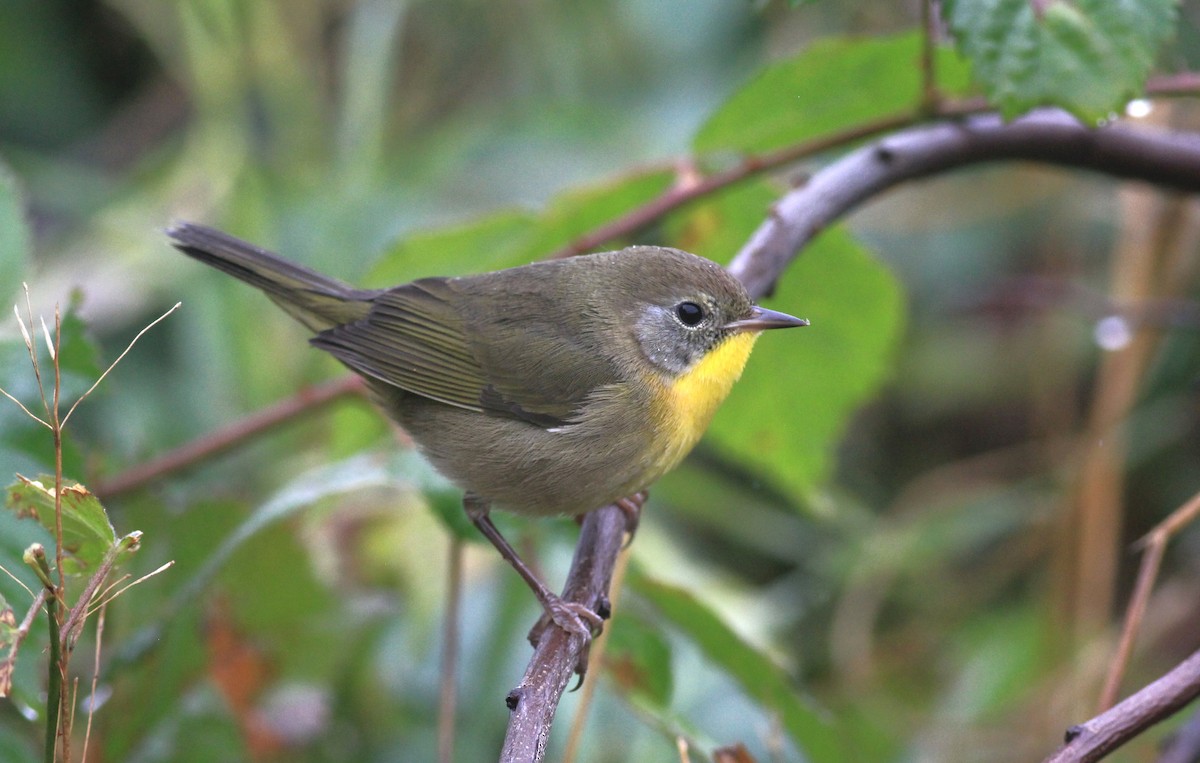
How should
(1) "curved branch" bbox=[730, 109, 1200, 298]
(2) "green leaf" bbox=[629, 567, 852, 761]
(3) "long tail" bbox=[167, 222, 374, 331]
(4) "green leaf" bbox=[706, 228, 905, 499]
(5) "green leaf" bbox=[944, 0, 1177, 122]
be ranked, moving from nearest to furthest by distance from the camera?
(5) "green leaf" bbox=[944, 0, 1177, 122]
(1) "curved branch" bbox=[730, 109, 1200, 298]
(2) "green leaf" bbox=[629, 567, 852, 761]
(3) "long tail" bbox=[167, 222, 374, 331]
(4) "green leaf" bbox=[706, 228, 905, 499]

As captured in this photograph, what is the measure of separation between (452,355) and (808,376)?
41.6 inches

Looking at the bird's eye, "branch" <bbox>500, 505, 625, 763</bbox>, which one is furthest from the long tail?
"branch" <bbox>500, 505, 625, 763</bbox>

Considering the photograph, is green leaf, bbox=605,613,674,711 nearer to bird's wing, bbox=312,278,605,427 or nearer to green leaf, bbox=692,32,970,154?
bird's wing, bbox=312,278,605,427

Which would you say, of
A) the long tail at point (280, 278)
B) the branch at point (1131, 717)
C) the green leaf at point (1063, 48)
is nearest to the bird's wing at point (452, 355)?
the long tail at point (280, 278)

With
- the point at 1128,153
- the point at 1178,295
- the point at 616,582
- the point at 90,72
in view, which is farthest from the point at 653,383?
the point at 90,72

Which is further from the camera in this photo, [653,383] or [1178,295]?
[1178,295]

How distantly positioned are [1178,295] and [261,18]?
462 cm

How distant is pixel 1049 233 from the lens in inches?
225

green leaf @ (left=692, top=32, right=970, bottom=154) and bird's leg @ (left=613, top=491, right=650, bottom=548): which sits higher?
green leaf @ (left=692, top=32, right=970, bottom=154)

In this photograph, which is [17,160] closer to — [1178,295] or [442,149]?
[442,149]

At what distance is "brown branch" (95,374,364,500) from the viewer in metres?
3.23

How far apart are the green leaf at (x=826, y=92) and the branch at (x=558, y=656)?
112 centimetres

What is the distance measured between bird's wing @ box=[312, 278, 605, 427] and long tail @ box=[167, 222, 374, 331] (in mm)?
105

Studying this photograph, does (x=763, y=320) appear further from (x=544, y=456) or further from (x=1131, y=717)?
(x=1131, y=717)
